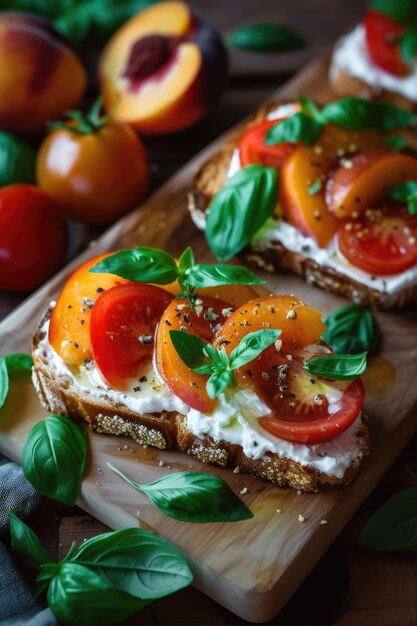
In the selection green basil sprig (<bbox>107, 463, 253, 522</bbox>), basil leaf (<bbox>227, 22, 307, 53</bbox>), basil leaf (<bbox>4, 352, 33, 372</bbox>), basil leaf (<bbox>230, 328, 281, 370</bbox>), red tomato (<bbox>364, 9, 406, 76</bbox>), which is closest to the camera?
basil leaf (<bbox>230, 328, 281, 370</bbox>)

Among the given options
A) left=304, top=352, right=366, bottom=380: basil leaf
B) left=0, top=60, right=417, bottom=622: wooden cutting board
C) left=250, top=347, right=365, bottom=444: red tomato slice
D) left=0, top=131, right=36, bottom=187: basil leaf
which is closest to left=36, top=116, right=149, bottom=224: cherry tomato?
left=0, top=131, right=36, bottom=187: basil leaf

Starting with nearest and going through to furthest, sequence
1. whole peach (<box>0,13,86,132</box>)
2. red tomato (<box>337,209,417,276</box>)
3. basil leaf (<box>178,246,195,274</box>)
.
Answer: basil leaf (<box>178,246,195,274</box>), red tomato (<box>337,209,417,276</box>), whole peach (<box>0,13,86,132</box>)

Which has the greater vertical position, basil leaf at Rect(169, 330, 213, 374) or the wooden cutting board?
basil leaf at Rect(169, 330, 213, 374)

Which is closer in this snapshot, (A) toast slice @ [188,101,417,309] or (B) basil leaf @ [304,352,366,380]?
(B) basil leaf @ [304,352,366,380]

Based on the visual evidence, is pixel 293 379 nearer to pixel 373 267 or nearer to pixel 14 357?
pixel 373 267

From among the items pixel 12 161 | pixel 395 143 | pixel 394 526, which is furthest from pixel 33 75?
pixel 394 526

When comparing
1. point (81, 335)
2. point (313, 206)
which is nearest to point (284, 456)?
point (81, 335)

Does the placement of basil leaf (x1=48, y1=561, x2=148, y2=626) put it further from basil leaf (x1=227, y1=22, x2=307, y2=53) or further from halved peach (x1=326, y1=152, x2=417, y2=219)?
basil leaf (x1=227, y1=22, x2=307, y2=53)
